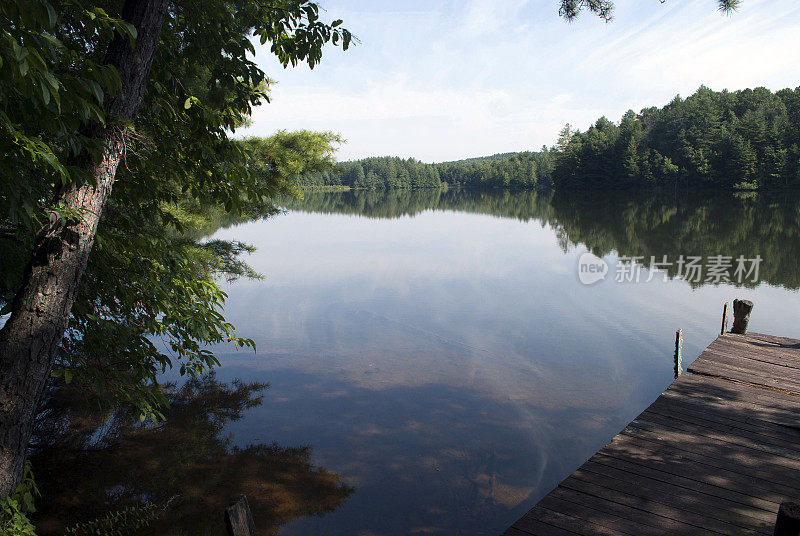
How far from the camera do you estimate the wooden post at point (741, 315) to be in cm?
936

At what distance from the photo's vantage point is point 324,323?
1394 cm

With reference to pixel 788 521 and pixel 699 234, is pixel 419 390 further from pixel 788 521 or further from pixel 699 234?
pixel 699 234

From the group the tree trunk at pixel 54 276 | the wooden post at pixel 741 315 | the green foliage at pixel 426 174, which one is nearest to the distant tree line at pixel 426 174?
the green foliage at pixel 426 174

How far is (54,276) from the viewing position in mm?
3336

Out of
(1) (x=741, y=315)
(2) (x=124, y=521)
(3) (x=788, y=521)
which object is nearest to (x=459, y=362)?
(1) (x=741, y=315)

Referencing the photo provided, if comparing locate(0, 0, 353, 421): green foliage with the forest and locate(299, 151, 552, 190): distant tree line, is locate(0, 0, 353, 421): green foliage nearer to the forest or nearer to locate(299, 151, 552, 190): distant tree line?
the forest

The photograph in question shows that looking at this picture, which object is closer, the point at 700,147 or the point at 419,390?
the point at 419,390

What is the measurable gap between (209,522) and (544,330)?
9.47m

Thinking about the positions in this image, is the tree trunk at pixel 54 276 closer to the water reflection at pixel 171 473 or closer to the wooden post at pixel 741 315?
the water reflection at pixel 171 473

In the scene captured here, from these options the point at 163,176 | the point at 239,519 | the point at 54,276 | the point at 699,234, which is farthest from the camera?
the point at 699,234

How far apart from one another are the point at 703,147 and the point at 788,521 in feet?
262

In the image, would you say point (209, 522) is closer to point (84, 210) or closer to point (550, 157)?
point (84, 210)

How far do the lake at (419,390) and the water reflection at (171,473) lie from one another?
0.03 metres

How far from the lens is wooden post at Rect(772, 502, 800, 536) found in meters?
2.10
